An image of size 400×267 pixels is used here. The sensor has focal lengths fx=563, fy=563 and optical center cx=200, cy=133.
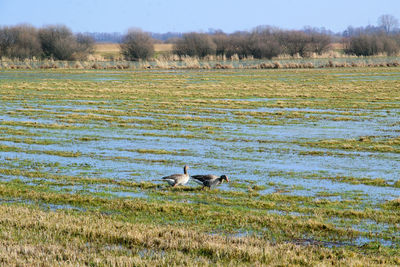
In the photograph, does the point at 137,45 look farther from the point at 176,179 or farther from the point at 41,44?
the point at 176,179

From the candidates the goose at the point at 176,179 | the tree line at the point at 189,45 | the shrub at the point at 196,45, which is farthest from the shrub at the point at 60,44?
the goose at the point at 176,179

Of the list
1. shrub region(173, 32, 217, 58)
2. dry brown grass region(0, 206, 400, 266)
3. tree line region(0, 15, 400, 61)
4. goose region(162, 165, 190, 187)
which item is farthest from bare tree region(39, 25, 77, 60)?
dry brown grass region(0, 206, 400, 266)

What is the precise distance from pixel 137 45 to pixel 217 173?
8490cm

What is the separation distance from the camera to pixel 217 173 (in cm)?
1675

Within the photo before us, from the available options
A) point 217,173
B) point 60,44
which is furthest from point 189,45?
point 217,173

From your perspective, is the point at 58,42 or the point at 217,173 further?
the point at 58,42

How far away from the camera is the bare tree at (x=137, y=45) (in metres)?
98.7

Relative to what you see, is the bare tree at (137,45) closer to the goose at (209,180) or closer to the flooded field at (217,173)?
the flooded field at (217,173)

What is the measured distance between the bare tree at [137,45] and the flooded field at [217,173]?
62.7 metres

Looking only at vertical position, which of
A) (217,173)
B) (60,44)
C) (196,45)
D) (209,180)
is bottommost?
(217,173)

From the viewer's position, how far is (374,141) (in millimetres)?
22953

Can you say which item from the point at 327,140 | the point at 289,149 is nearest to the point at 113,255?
the point at 289,149

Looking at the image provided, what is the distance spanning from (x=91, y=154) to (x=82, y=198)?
6.95m

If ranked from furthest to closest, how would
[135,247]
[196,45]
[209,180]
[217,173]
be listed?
[196,45] < [217,173] < [209,180] < [135,247]
